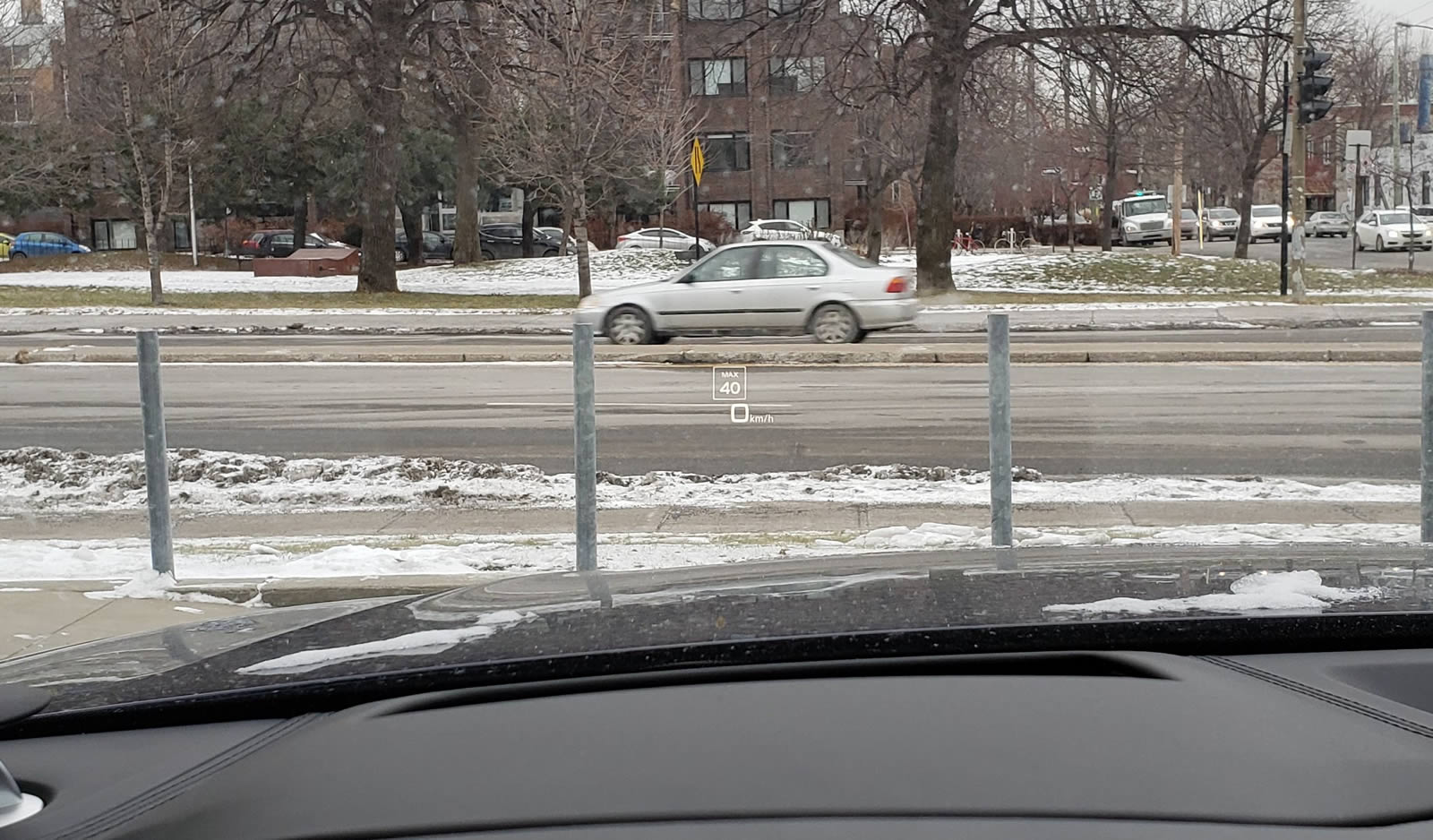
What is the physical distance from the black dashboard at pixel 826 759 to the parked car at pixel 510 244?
5463cm

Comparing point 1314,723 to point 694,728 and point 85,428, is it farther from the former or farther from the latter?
point 85,428

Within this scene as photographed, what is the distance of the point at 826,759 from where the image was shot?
1.72 m

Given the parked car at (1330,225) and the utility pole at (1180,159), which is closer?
the utility pole at (1180,159)

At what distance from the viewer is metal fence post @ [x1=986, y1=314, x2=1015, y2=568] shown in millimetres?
7770

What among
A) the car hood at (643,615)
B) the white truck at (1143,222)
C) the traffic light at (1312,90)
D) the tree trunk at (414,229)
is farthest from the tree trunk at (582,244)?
the white truck at (1143,222)

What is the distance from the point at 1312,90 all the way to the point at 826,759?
25.8 meters

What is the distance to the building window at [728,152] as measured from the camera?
64688 mm

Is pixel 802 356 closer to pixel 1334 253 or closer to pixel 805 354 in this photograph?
pixel 805 354

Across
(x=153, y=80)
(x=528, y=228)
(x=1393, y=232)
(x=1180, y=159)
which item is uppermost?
(x=153, y=80)

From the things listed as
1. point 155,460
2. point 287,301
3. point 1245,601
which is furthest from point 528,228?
point 1245,601

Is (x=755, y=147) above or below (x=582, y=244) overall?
above

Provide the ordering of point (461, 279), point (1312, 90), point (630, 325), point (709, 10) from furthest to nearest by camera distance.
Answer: point (709, 10) → point (461, 279) → point (1312, 90) → point (630, 325)

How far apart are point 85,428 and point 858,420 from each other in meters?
6.32

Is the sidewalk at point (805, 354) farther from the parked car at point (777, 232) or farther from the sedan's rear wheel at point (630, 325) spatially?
the parked car at point (777, 232)
